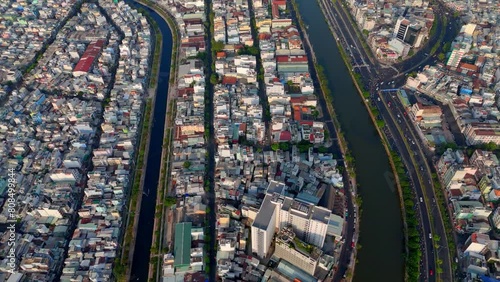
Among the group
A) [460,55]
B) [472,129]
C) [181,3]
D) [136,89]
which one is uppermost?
[181,3]

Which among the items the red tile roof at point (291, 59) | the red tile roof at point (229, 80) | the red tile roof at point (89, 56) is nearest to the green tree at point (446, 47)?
the red tile roof at point (291, 59)

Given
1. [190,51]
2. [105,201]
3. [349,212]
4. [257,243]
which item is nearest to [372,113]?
[349,212]

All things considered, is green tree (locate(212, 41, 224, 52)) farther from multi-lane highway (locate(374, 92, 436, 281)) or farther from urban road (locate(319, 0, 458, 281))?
multi-lane highway (locate(374, 92, 436, 281))

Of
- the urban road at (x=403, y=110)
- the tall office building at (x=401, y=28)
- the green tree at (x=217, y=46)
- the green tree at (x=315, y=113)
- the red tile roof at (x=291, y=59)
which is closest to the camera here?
the urban road at (x=403, y=110)

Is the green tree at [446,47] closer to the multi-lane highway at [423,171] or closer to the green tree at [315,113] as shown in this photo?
the multi-lane highway at [423,171]

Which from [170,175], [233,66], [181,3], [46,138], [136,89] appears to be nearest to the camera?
[170,175]

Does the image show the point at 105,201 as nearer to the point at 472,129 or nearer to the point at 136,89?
the point at 136,89

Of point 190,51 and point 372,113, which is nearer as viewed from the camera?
point 372,113
